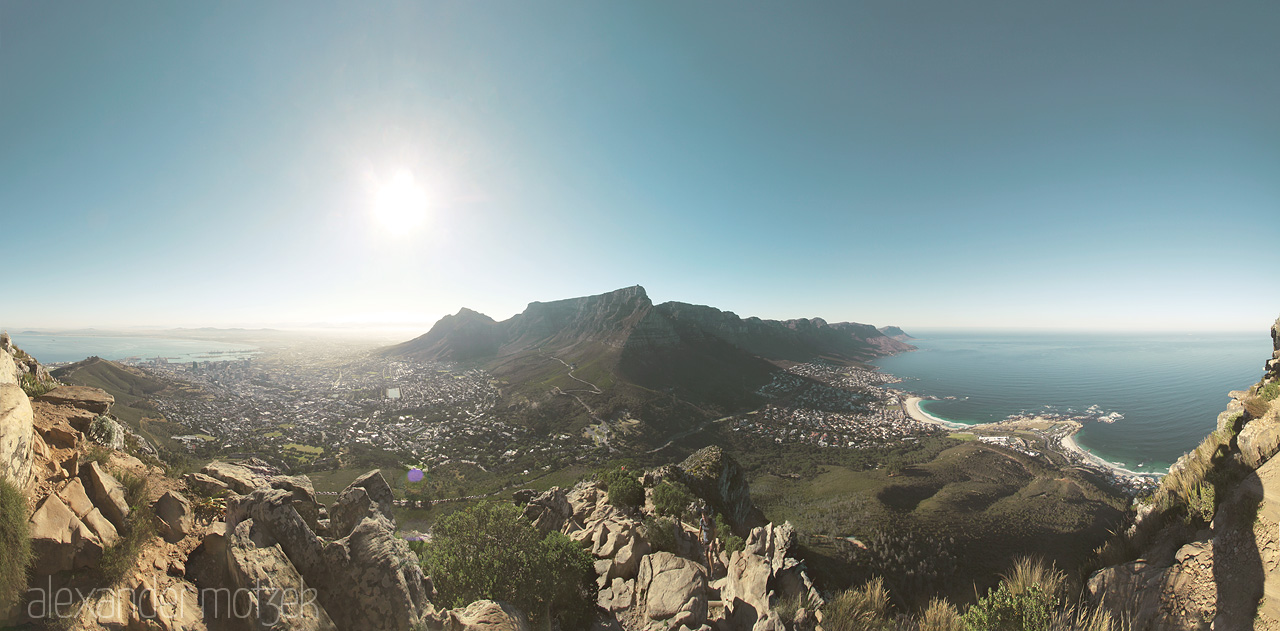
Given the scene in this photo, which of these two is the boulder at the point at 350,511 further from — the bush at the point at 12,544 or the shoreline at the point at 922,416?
the shoreline at the point at 922,416

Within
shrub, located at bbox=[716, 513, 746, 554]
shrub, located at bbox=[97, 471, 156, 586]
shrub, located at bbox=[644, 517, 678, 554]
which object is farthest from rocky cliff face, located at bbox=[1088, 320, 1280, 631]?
shrub, located at bbox=[97, 471, 156, 586]

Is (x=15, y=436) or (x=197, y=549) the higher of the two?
(x=15, y=436)

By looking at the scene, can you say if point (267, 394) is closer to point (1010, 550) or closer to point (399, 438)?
point (399, 438)

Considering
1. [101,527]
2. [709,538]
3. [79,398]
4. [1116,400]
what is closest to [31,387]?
[79,398]

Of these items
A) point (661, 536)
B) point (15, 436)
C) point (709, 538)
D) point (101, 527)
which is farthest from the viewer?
point (709, 538)

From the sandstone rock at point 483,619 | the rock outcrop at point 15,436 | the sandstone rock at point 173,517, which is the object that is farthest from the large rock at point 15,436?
the sandstone rock at point 483,619

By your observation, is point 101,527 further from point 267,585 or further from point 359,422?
point 359,422
